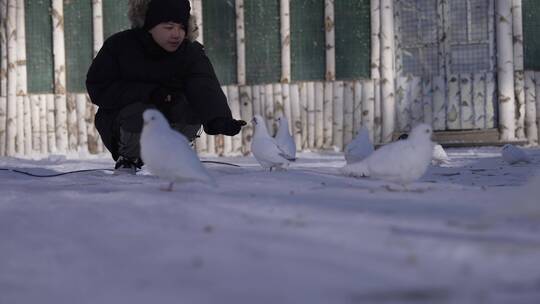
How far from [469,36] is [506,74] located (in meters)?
0.77

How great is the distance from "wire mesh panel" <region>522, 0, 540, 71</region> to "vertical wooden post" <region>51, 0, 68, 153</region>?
7021 mm

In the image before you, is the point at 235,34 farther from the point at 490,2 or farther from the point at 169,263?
the point at 169,263

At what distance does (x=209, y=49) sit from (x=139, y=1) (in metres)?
4.87

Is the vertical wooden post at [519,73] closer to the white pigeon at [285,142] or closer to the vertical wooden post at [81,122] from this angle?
the white pigeon at [285,142]

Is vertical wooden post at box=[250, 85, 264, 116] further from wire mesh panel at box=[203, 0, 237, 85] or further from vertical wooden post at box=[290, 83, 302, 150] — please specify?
vertical wooden post at box=[290, 83, 302, 150]

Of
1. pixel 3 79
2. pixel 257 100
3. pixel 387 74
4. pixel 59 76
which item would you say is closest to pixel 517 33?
pixel 387 74

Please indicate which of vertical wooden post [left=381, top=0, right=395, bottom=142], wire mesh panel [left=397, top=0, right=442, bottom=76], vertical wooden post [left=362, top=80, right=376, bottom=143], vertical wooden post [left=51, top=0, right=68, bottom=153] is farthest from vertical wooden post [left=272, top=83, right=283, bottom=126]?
vertical wooden post [left=51, top=0, right=68, bottom=153]

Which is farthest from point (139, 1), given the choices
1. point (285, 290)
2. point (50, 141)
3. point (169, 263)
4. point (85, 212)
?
point (50, 141)

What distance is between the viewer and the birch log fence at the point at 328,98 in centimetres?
920

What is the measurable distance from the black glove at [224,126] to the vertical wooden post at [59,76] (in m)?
5.63

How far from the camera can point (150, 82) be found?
517 cm

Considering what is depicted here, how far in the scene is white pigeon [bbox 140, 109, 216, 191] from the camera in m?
3.30

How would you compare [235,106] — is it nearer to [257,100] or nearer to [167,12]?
[257,100]

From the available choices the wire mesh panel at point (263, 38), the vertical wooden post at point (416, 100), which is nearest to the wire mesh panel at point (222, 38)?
the wire mesh panel at point (263, 38)
